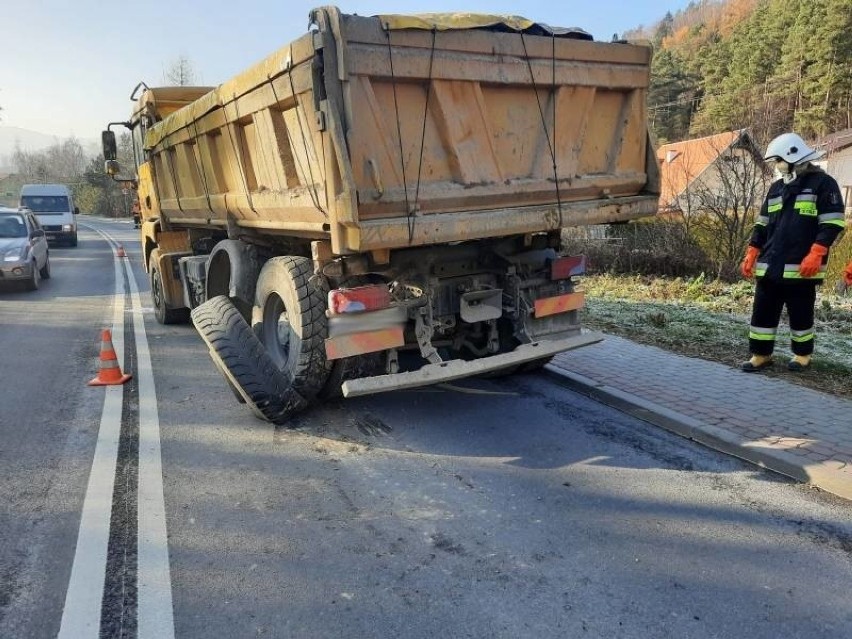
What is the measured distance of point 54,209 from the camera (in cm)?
2428

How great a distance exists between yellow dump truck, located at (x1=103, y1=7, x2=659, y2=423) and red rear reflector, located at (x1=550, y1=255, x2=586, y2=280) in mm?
16

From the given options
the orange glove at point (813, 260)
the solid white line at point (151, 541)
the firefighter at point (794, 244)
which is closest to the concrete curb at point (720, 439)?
the firefighter at point (794, 244)

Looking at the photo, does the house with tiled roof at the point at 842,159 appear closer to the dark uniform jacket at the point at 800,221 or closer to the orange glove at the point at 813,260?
the dark uniform jacket at the point at 800,221

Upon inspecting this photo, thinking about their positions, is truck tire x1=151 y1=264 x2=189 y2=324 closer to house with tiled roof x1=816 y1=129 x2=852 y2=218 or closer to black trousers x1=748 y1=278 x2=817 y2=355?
black trousers x1=748 y1=278 x2=817 y2=355

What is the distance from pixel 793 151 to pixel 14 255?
12.5 meters

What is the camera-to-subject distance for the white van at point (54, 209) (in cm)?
2319

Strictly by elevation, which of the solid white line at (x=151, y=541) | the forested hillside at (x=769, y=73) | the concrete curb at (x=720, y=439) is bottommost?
the concrete curb at (x=720, y=439)

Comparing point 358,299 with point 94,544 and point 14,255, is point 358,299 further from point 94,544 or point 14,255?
point 14,255

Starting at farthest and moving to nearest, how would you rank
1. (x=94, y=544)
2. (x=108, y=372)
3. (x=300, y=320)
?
(x=108, y=372), (x=300, y=320), (x=94, y=544)

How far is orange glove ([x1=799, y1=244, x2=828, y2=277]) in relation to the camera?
5176 mm

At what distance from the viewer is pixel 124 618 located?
2.59 m

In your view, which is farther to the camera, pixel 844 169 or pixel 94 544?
pixel 844 169

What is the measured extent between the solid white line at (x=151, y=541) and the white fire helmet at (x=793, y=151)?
548 cm

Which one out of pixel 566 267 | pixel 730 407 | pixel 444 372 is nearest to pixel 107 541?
pixel 444 372
